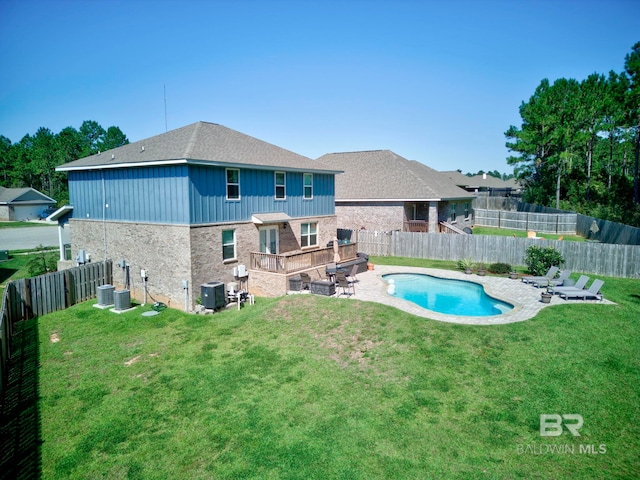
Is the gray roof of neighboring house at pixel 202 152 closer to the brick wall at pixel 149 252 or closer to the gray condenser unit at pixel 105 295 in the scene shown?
the brick wall at pixel 149 252

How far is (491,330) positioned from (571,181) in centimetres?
5189

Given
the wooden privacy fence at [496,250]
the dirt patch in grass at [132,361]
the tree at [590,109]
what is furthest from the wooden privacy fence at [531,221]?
the dirt patch in grass at [132,361]

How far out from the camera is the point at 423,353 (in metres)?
11.6

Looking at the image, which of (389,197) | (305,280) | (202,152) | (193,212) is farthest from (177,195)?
(389,197)

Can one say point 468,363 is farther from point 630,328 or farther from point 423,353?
point 630,328

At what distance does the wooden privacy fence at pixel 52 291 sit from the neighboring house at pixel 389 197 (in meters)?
20.3

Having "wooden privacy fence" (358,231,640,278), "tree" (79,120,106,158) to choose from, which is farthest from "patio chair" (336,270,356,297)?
"tree" (79,120,106,158)

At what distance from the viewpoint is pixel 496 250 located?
2552 cm

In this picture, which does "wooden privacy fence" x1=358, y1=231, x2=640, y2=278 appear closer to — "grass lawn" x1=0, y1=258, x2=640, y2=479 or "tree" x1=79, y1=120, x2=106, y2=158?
"grass lawn" x1=0, y1=258, x2=640, y2=479

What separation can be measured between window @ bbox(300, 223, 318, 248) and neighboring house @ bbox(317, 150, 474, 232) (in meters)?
10.2

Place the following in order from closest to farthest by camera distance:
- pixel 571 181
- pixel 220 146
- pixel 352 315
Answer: pixel 352 315
pixel 220 146
pixel 571 181

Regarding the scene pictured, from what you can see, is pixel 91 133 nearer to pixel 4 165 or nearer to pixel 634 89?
pixel 4 165

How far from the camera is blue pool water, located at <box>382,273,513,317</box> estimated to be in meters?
17.2

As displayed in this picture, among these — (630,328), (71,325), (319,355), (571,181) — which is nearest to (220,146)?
(71,325)
